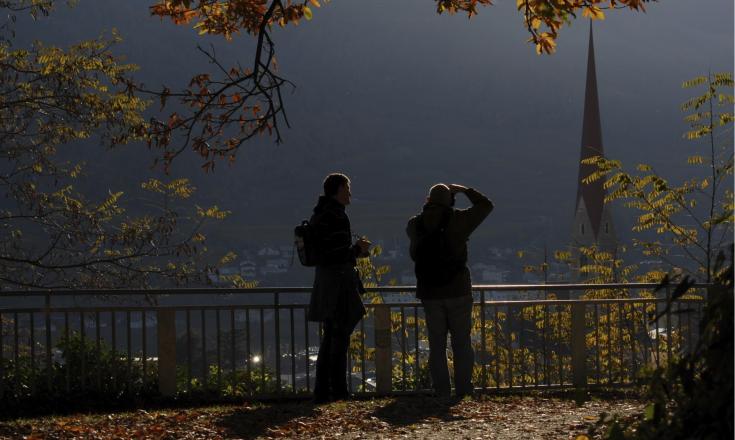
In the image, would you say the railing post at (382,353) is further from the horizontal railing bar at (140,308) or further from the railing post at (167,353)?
the railing post at (167,353)

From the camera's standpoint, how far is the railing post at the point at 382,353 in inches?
389

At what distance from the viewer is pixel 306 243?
8445mm

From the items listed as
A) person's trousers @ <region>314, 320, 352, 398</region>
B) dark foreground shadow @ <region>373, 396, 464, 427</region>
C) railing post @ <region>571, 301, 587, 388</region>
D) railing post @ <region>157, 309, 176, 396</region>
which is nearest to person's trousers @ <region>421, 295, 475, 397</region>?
dark foreground shadow @ <region>373, 396, 464, 427</region>

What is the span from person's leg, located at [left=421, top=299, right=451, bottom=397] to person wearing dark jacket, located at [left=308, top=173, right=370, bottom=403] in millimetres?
660

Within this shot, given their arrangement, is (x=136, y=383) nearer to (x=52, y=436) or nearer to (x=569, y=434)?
(x=52, y=436)

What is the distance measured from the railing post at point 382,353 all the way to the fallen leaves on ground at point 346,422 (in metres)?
1.01

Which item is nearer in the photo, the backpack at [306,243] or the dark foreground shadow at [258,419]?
the dark foreground shadow at [258,419]

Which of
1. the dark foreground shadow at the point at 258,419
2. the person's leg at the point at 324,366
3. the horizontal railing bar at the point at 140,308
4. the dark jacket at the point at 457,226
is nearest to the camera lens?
the dark foreground shadow at the point at 258,419

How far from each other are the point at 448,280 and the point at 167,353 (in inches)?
113

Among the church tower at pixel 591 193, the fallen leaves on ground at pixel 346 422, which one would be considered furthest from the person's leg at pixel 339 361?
the church tower at pixel 591 193

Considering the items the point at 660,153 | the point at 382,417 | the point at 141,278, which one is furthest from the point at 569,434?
the point at 660,153

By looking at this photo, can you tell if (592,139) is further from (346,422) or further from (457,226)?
(346,422)

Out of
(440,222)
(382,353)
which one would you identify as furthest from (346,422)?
(382,353)

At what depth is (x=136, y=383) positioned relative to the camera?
9.67 m
